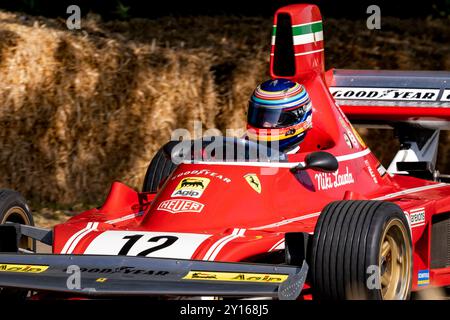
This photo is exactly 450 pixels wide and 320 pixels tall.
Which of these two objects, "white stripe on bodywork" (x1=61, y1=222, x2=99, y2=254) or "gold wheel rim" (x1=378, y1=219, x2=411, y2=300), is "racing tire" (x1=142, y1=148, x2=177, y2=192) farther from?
"gold wheel rim" (x1=378, y1=219, x2=411, y2=300)

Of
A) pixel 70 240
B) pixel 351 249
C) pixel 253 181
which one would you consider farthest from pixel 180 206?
pixel 351 249

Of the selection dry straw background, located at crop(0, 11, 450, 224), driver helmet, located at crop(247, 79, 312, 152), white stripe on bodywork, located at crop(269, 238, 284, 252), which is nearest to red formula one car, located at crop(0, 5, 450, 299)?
white stripe on bodywork, located at crop(269, 238, 284, 252)

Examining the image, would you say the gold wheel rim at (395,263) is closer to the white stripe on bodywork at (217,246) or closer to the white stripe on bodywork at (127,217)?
the white stripe on bodywork at (217,246)

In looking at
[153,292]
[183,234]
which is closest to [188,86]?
[183,234]

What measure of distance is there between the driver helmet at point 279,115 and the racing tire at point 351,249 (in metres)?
1.47

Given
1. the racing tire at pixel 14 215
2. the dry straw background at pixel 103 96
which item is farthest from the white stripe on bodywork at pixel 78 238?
the dry straw background at pixel 103 96

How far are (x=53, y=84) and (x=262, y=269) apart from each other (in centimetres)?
570

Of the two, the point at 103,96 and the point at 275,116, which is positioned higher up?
the point at 275,116

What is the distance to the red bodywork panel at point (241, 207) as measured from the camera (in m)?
7.27

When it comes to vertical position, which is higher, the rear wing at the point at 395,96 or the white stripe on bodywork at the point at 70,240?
the rear wing at the point at 395,96

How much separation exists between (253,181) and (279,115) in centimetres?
83

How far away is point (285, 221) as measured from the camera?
7785mm

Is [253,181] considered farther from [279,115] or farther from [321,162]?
[279,115]
